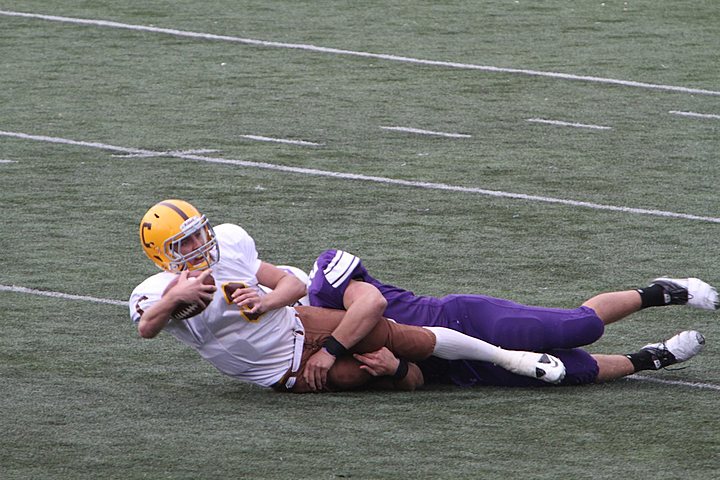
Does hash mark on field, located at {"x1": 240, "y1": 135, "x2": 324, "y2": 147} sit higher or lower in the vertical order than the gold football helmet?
lower

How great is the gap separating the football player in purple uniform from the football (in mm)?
556

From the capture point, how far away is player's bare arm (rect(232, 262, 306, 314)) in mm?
5852

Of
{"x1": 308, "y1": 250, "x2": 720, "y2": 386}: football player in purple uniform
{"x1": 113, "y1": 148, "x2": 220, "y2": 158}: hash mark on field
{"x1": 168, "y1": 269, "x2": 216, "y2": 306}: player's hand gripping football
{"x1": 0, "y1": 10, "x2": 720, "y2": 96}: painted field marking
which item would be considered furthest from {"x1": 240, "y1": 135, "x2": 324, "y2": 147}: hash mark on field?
{"x1": 168, "y1": 269, "x2": 216, "y2": 306}: player's hand gripping football

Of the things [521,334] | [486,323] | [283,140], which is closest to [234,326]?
[486,323]

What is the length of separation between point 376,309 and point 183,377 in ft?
3.00

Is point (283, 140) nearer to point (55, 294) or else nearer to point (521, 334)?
point (55, 294)

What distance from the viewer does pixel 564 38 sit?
1541 centimetres

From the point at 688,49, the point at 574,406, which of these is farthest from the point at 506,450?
the point at 688,49

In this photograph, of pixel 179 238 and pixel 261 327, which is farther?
pixel 261 327

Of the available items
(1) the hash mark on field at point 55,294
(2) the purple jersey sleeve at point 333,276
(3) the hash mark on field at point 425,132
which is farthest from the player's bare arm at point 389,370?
(3) the hash mark on field at point 425,132

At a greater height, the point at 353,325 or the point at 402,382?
the point at 353,325

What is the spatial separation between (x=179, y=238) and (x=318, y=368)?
746 millimetres

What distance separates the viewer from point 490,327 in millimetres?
6211

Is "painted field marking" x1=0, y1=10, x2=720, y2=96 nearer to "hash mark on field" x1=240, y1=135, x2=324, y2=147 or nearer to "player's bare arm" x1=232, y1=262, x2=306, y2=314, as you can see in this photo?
"hash mark on field" x1=240, y1=135, x2=324, y2=147
